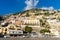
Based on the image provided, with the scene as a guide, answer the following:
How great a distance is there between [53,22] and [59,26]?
20.7 feet

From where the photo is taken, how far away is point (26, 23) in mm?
97625

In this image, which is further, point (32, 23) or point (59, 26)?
point (32, 23)

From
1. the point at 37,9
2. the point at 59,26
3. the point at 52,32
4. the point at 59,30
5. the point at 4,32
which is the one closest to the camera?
the point at 4,32

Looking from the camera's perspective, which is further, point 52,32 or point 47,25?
point 47,25

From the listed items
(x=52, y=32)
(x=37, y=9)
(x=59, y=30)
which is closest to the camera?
(x=52, y=32)

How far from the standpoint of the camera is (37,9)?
491 ft

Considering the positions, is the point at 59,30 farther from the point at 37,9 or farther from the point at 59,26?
the point at 37,9

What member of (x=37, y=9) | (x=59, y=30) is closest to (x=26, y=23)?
(x=59, y=30)

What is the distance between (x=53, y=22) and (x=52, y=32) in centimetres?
1713

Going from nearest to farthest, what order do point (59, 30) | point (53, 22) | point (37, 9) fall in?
point (59, 30)
point (53, 22)
point (37, 9)

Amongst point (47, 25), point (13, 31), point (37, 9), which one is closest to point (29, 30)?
point (13, 31)

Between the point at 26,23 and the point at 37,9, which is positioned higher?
the point at 37,9

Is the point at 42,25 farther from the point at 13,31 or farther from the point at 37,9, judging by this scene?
the point at 37,9

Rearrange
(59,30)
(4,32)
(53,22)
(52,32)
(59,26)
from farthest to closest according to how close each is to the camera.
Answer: (53,22) < (59,26) < (59,30) < (52,32) < (4,32)
